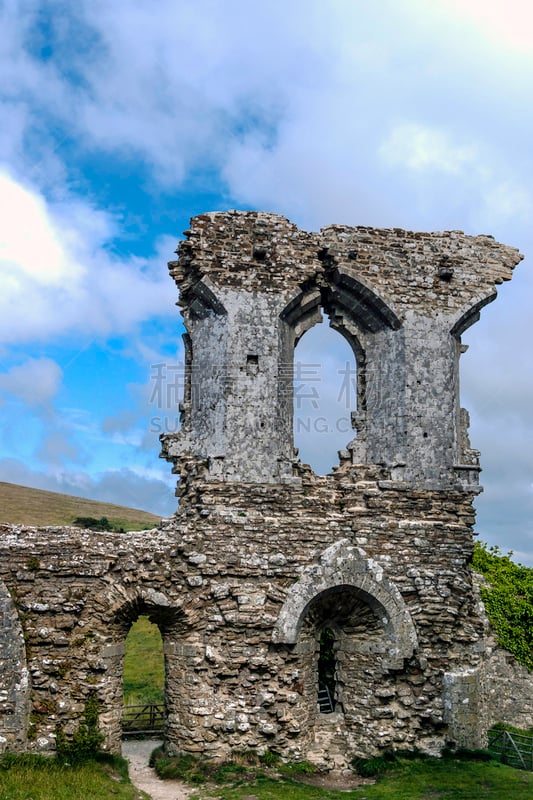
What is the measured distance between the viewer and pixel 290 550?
14.0 meters

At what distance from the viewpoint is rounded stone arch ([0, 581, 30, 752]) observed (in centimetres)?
1210

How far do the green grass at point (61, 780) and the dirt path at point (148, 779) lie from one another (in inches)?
16.7

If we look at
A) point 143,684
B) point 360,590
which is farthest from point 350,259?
point 143,684

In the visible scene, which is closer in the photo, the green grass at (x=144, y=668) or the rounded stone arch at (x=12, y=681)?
the rounded stone arch at (x=12, y=681)

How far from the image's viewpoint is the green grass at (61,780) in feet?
35.9

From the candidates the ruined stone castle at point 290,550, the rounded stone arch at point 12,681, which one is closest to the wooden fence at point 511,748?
the ruined stone castle at point 290,550

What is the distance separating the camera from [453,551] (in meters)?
14.9

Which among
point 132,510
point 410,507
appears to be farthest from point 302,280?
point 132,510

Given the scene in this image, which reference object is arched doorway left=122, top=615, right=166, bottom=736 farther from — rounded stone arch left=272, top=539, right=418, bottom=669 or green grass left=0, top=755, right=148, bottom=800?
rounded stone arch left=272, top=539, right=418, bottom=669

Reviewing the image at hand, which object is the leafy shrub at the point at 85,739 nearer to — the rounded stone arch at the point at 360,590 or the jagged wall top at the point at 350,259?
the rounded stone arch at the point at 360,590

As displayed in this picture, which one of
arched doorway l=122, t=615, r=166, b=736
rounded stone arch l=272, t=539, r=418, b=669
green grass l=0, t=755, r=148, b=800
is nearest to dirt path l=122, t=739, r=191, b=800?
green grass l=0, t=755, r=148, b=800

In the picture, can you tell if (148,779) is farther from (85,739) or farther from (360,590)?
(360,590)

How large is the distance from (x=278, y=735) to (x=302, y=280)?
27.2ft

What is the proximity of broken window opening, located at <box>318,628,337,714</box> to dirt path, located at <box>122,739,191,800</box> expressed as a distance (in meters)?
4.01
